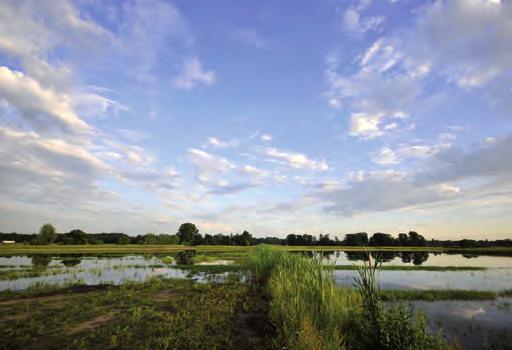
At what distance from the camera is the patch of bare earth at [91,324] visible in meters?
10.6

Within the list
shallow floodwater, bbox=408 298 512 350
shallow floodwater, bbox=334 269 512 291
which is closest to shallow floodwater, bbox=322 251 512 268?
shallow floodwater, bbox=334 269 512 291

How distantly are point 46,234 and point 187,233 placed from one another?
51223 mm

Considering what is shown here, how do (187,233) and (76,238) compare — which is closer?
(76,238)

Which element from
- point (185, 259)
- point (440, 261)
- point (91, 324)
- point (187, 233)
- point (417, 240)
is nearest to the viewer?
point (91, 324)

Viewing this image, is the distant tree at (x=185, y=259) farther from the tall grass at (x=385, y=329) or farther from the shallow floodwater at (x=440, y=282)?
the tall grass at (x=385, y=329)

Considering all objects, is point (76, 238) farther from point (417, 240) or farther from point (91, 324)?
point (417, 240)

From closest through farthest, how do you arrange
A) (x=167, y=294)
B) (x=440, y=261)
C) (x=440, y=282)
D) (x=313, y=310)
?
(x=313, y=310) < (x=167, y=294) < (x=440, y=282) < (x=440, y=261)

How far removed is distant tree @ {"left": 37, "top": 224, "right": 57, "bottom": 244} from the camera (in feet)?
305

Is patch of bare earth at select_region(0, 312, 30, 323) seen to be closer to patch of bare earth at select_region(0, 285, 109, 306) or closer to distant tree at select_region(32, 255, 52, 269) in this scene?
patch of bare earth at select_region(0, 285, 109, 306)

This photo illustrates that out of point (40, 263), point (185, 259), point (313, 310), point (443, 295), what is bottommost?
point (443, 295)

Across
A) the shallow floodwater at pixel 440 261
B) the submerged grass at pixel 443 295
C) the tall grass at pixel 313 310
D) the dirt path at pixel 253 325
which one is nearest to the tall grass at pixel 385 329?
the tall grass at pixel 313 310

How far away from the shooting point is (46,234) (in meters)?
93.8

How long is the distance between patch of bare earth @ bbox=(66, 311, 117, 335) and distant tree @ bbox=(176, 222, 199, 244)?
11869 cm

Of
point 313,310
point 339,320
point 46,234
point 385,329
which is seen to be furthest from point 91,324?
point 46,234
